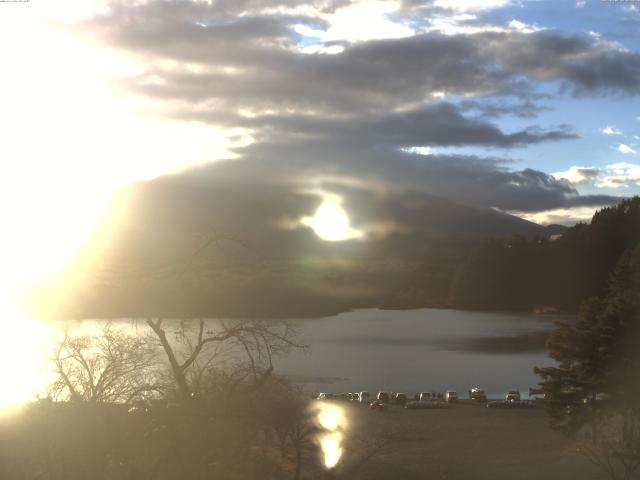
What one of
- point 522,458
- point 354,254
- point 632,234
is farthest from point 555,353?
point 354,254

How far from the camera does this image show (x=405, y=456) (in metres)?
21.0

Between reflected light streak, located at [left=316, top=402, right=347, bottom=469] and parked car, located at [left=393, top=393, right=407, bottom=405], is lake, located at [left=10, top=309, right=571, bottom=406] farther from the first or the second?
parked car, located at [left=393, top=393, right=407, bottom=405]

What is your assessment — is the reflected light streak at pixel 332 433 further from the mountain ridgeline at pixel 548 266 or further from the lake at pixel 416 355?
the mountain ridgeline at pixel 548 266

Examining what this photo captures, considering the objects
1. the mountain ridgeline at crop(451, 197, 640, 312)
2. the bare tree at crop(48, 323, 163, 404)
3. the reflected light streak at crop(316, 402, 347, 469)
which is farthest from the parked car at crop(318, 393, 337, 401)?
the mountain ridgeline at crop(451, 197, 640, 312)

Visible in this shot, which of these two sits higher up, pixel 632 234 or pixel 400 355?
pixel 632 234

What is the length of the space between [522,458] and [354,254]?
99332 millimetres

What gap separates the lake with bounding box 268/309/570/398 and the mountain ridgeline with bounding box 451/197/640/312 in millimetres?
8230

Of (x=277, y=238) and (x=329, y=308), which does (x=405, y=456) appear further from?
(x=277, y=238)

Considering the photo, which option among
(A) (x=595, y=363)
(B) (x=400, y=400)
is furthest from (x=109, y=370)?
(B) (x=400, y=400)

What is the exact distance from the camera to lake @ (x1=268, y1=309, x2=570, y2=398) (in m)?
43.4

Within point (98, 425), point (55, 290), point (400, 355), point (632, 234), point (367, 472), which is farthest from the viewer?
point (632, 234)

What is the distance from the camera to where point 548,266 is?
9588cm

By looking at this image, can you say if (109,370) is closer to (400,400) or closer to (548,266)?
(400,400)

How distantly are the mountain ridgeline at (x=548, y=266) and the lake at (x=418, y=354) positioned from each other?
324 inches
